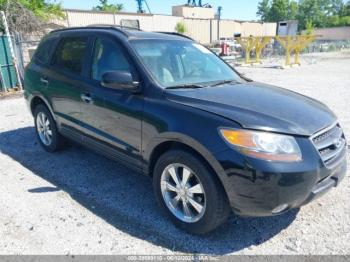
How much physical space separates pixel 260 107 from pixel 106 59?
1859 mm

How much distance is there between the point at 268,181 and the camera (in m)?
2.33

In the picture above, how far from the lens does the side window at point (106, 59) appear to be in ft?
11.1

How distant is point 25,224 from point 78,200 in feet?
1.97

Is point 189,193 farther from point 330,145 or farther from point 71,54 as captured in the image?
point 71,54

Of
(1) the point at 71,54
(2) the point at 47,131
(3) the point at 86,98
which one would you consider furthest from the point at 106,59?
(2) the point at 47,131

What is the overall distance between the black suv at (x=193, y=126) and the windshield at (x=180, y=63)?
2 cm

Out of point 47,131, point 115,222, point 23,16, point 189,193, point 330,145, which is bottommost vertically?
point 115,222

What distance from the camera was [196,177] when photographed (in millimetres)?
2701

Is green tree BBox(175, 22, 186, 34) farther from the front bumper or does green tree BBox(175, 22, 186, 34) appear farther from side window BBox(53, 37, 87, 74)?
the front bumper

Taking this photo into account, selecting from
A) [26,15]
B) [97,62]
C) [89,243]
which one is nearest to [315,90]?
[97,62]

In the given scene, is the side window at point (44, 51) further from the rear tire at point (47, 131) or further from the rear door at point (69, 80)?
the rear tire at point (47, 131)

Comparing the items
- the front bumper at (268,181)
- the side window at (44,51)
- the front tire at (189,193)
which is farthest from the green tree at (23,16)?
the front bumper at (268,181)

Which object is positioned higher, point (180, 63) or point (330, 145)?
point (180, 63)

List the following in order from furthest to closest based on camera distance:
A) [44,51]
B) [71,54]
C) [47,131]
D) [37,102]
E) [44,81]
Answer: [37,102] < [47,131] < [44,51] < [44,81] < [71,54]
